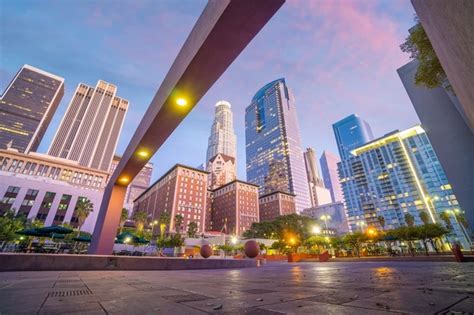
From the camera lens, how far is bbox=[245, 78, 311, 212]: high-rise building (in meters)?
152

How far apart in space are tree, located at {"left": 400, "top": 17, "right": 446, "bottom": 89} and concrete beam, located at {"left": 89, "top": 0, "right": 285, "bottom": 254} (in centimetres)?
914

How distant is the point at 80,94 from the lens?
150 metres

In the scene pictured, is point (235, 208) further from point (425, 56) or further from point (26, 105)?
point (26, 105)

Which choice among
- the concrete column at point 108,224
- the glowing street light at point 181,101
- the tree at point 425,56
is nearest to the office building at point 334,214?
the tree at point 425,56

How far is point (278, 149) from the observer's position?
164 meters

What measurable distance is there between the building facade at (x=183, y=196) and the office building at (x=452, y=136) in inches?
3022

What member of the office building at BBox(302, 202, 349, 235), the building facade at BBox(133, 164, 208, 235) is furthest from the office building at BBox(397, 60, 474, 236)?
the office building at BBox(302, 202, 349, 235)

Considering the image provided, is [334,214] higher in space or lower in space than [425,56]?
higher

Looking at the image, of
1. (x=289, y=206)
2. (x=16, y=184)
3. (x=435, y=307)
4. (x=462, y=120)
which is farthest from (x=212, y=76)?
(x=289, y=206)

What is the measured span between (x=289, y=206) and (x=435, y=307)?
120030 mm

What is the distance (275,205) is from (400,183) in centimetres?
6312

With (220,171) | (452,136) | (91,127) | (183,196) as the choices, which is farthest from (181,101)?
(91,127)

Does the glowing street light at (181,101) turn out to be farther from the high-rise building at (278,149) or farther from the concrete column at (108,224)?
the high-rise building at (278,149)

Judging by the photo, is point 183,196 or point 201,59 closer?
point 201,59
